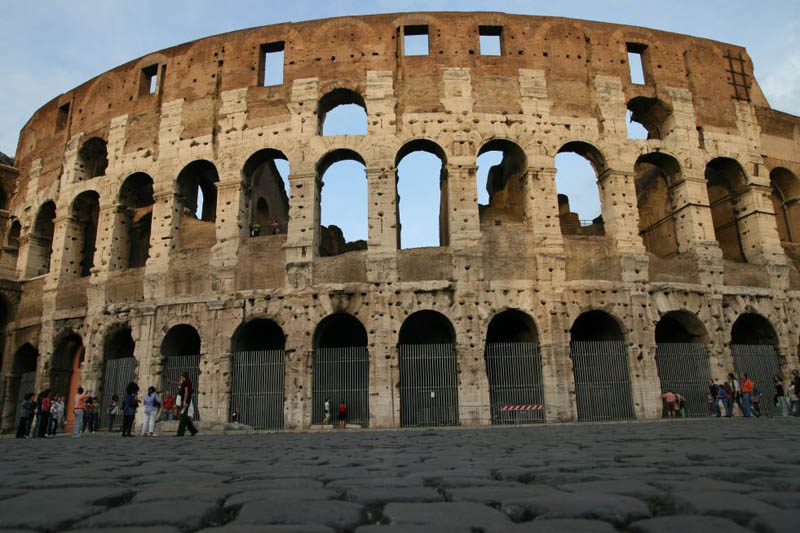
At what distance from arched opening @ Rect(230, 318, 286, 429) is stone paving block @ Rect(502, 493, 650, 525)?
12170mm

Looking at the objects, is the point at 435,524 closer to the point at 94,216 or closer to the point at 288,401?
the point at 288,401

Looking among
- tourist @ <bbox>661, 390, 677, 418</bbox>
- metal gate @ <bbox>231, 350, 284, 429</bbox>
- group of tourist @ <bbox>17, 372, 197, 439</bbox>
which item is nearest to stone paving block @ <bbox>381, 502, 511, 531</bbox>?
group of tourist @ <bbox>17, 372, 197, 439</bbox>

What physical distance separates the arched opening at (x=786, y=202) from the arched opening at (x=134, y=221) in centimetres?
1945


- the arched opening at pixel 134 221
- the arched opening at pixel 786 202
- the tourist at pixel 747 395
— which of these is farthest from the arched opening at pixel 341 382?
the arched opening at pixel 786 202

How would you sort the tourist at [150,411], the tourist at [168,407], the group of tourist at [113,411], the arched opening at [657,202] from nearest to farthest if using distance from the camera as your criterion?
the group of tourist at [113,411] → the tourist at [150,411] → the tourist at [168,407] → the arched opening at [657,202]

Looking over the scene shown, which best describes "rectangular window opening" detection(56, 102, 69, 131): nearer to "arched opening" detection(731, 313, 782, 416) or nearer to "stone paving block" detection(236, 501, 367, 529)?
"stone paving block" detection(236, 501, 367, 529)

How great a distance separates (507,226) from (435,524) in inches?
512

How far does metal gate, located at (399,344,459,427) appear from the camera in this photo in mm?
13078

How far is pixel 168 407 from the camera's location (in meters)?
13.9

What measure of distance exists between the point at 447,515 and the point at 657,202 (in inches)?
709

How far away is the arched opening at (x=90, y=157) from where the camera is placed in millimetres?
17812

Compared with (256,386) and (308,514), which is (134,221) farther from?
(308,514)

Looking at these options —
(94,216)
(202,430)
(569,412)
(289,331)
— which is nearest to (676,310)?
(569,412)

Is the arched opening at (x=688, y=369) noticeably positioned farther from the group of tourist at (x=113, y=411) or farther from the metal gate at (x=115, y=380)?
the metal gate at (x=115, y=380)
